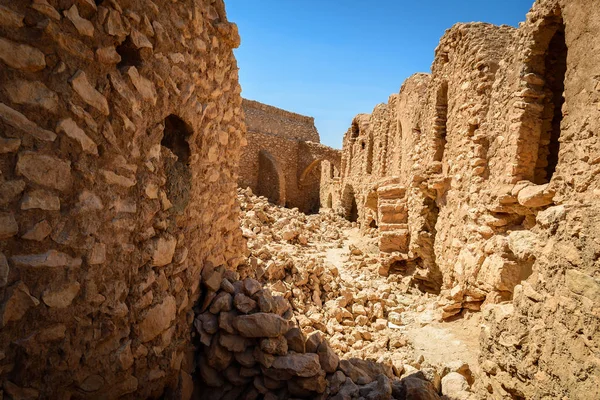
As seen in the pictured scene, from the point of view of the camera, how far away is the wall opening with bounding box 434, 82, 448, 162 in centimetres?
698

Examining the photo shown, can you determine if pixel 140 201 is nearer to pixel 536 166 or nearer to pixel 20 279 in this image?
pixel 20 279

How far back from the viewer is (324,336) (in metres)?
4.74

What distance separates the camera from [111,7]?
1.94 metres

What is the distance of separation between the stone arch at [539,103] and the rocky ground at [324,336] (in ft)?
7.32

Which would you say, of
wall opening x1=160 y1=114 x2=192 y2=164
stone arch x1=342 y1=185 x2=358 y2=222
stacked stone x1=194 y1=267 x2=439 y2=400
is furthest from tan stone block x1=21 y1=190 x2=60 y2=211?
stone arch x1=342 y1=185 x2=358 y2=222

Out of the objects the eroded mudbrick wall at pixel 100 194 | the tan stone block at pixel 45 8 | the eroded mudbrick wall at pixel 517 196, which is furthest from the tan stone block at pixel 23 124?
the eroded mudbrick wall at pixel 517 196

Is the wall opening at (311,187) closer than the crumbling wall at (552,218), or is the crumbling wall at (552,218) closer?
the crumbling wall at (552,218)

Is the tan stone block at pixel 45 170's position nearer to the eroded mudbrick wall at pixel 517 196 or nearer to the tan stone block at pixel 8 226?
the tan stone block at pixel 8 226

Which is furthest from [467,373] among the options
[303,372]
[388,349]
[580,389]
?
[303,372]

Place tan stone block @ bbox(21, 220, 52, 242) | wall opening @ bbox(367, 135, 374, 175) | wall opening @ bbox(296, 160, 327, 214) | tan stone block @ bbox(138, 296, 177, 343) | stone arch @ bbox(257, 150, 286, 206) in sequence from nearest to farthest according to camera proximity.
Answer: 1. tan stone block @ bbox(21, 220, 52, 242)
2. tan stone block @ bbox(138, 296, 177, 343)
3. wall opening @ bbox(367, 135, 374, 175)
4. stone arch @ bbox(257, 150, 286, 206)
5. wall opening @ bbox(296, 160, 327, 214)

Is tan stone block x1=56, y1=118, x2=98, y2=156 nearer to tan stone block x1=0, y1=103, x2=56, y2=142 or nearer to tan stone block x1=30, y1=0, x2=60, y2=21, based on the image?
tan stone block x1=0, y1=103, x2=56, y2=142

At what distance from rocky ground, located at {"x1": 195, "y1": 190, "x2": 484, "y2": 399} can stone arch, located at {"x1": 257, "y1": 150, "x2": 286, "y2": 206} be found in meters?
10.5

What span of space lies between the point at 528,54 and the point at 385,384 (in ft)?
13.5

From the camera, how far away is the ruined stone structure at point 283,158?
1848 centimetres
